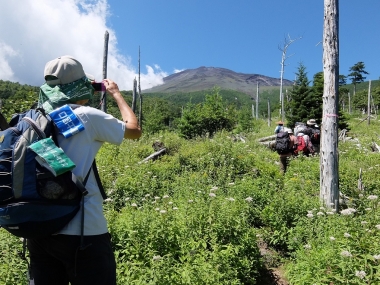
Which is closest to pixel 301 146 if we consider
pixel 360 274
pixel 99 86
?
pixel 360 274

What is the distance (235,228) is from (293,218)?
1527mm

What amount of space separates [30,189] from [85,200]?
0.28 metres

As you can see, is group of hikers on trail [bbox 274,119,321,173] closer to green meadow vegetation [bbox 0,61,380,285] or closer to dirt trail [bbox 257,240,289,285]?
green meadow vegetation [bbox 0,61,380,285]

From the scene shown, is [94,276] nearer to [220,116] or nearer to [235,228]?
[235,228]

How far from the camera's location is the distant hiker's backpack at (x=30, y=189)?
149 centimetres

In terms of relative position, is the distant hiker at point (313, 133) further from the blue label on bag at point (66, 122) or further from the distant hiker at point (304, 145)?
the blue label on bag at point (66, 122)

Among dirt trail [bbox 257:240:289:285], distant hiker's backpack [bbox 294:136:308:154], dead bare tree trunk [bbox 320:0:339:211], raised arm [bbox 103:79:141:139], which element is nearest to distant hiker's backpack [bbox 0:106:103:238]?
raised arm [bbox 103:79:141:139]

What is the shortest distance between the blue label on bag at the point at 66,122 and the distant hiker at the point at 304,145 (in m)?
9.41

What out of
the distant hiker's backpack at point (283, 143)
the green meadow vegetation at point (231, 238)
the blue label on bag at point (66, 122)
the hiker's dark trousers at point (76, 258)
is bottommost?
the green meadow vegetation at point (231, 238)

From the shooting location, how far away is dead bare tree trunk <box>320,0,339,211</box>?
5.73 metres

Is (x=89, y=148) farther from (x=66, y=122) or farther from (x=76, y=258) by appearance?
(x=76, y=258)

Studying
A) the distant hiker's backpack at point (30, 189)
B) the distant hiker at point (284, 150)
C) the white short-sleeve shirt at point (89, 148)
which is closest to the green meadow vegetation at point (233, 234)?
the distant hiker at point (284, 150)

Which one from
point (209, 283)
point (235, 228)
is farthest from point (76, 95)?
point (235, 228)

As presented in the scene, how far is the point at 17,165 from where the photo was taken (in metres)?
1.49
